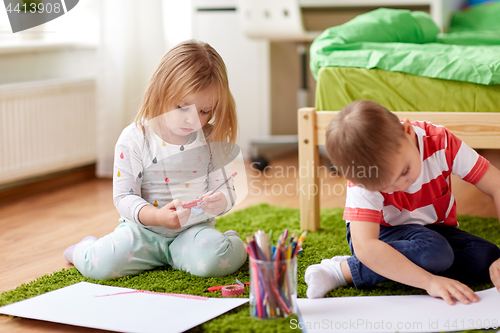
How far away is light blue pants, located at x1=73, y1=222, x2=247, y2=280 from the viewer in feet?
3.70

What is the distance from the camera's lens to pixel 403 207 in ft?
3.50

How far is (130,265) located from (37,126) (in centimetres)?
109

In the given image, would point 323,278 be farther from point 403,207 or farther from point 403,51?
point 403,51

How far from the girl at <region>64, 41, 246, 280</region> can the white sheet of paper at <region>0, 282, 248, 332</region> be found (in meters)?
0.13

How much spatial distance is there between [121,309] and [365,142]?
508 mm


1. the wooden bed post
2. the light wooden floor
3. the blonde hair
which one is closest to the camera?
the blonde hair

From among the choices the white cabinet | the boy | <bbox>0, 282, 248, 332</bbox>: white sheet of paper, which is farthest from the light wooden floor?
the boy

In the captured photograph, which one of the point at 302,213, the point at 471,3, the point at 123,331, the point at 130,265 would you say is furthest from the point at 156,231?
the point at 471,3

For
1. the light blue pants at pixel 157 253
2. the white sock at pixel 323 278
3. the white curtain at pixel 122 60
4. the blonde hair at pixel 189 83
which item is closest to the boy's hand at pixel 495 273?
the white sock at pixel 323 278

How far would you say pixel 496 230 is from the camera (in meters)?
Answer: 1.43

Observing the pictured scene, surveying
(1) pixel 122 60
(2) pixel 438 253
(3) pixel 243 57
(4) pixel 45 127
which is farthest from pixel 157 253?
(3) pixel 243 57

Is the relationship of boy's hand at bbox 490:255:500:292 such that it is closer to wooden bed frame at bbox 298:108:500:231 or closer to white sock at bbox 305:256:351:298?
white sock at bbox 305:256:351:298

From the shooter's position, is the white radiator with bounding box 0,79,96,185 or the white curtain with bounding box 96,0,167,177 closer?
the white radiator with bounding box 0,79,96,185

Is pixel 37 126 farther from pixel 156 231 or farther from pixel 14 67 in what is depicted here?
pixel 156 231
